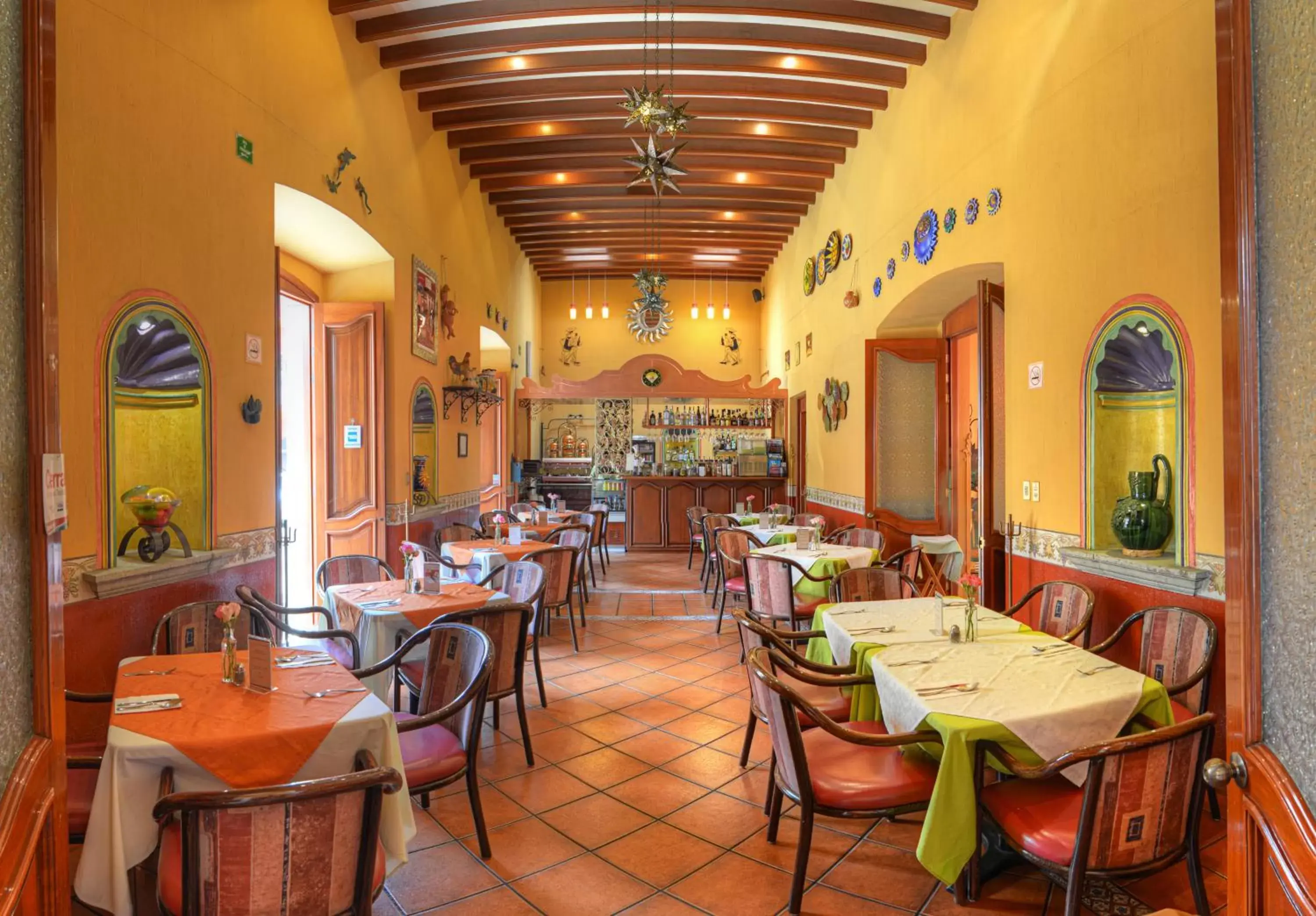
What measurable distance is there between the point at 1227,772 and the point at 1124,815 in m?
0.85

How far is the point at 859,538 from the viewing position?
6.32 meters

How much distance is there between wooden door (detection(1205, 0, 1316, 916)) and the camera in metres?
1.17

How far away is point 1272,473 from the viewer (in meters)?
1.24

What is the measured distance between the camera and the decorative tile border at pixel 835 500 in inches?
298

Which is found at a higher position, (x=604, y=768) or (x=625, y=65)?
(x=625, y=65)

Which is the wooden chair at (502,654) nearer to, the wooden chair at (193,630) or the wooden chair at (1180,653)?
the wooden chair at (193,630)

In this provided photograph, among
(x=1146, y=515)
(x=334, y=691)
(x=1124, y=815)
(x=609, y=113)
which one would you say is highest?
Result: (x=609, y=113)

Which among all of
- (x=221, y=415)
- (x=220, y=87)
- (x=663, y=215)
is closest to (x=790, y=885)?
(x=221, y=415)

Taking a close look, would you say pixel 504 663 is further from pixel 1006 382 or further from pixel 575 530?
pixel 1006 382

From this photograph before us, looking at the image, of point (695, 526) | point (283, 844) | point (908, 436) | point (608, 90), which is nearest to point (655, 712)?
point (283, 844)

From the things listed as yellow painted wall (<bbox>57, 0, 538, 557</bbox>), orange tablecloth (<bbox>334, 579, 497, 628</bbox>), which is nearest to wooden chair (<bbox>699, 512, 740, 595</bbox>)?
yellow painted wall (<bbox>57, 0, 538, 557</bbox>)

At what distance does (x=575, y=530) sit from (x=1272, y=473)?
5654mm

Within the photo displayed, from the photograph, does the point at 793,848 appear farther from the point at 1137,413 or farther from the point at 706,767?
the point at 1137,413

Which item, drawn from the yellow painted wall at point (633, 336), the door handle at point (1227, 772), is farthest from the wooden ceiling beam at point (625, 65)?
the yellow painted wall at point (633, 336)
